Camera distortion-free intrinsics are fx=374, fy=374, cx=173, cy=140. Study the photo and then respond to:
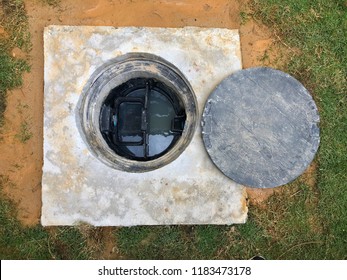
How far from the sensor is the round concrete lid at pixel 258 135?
420cm

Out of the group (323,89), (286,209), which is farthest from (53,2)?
(286,209)

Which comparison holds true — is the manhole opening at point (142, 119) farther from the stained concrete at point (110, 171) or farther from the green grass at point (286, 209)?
the green grass at point (286, 209)

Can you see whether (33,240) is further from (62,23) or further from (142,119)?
(62,23)

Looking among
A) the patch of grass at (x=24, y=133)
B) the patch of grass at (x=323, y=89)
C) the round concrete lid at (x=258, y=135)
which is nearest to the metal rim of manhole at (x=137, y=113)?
the round concrete lid at (x=258, y=135)

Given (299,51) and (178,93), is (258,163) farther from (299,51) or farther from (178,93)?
(299,51)

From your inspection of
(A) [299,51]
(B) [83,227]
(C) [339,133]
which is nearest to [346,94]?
(C) [339,133]

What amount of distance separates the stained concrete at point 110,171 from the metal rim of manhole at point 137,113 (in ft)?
0.44

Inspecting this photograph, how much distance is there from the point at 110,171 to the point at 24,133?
4.21 ft

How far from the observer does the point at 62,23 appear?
4.73m

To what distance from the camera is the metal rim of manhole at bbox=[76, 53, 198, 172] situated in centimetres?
441

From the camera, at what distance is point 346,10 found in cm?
509

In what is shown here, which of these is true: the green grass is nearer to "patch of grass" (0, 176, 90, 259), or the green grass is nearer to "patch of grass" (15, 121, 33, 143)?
"patch of grass" (0, 176, 90, 259)

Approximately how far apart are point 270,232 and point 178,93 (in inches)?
84.0

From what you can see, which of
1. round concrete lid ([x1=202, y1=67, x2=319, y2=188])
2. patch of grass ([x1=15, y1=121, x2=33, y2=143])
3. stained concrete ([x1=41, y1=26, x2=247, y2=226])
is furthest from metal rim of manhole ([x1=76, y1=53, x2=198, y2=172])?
patch of grass ([x1=15, y1=121, x2=33, y2=143])
